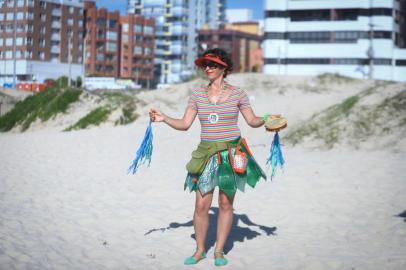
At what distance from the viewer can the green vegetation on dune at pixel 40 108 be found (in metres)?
25.4

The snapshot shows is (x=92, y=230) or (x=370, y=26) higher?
(x=370, y=26)

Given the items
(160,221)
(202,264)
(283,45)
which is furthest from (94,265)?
(283,45)

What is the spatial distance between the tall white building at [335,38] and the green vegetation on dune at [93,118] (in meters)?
42.2

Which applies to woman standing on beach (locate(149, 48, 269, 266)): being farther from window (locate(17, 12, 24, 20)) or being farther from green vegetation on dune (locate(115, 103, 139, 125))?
green vegetation on dune (locate(115, 103, 139, 125))

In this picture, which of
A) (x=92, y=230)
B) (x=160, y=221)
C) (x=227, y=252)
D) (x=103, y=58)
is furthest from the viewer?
(x=103, y=58)

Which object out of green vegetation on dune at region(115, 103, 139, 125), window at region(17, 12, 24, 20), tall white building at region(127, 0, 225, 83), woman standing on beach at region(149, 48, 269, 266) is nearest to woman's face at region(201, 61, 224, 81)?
woman standing on beach at region(149, 48, 269, 266)

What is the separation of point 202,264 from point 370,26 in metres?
61.3

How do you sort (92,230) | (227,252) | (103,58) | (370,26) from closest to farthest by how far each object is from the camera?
(227,252) < (92,230) < (370,26) < (103,58)

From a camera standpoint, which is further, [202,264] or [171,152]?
[171,152]

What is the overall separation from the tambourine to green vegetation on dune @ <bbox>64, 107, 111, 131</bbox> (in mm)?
18342

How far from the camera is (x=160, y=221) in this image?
7.63 meters

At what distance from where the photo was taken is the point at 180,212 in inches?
324

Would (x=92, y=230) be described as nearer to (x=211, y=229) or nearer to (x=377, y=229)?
(x=211, y=229)

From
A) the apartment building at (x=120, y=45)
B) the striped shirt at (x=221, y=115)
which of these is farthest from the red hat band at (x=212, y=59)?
the apartment building at (x=120, y=45)
